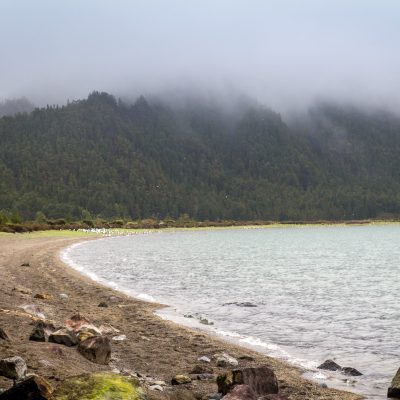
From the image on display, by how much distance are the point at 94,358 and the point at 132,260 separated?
4329cm

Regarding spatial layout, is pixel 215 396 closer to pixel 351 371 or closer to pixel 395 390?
pixel 395 390

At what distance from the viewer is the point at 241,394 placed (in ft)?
32.7

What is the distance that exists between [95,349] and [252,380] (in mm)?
3862

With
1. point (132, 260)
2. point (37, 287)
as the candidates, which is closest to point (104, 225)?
point (132, 260)

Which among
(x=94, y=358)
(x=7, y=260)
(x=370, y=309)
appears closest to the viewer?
(x=94, y=358)

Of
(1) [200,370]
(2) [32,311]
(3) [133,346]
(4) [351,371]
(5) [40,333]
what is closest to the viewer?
(1) [200,370]

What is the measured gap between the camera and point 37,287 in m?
28.4

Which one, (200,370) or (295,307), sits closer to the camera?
(200,370)

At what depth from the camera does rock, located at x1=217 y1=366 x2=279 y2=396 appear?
1105 centimetres

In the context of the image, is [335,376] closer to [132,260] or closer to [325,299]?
[325,299]

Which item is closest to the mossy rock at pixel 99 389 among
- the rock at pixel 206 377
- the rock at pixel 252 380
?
the rock at pixel 252 380

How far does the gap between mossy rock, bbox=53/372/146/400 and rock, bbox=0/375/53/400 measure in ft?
0.71

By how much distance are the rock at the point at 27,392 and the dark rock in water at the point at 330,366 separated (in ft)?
28.1

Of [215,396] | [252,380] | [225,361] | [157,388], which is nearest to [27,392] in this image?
[157,388]
